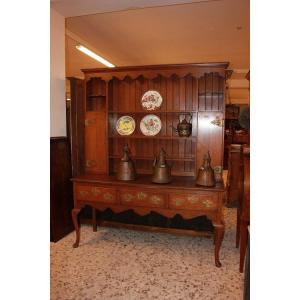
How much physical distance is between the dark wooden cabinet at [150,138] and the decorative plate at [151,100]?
5 centimetres

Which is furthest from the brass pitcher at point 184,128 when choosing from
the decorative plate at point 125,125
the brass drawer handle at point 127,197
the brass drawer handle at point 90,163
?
the brass drawer handle at point 90,163

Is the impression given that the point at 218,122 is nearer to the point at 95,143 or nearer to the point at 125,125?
the point at 125,125

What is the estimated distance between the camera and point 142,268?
234 cm

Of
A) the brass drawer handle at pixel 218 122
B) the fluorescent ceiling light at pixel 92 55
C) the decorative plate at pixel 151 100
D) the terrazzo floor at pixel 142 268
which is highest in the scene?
the fluorescent ceiling light at pixel 92 55

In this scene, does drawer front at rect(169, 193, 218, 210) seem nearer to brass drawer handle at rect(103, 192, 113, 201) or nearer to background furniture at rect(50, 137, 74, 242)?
brass drawer handle at rect(103, 192, 113, 201)

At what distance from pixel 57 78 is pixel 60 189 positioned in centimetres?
129

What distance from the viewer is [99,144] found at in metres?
3.09

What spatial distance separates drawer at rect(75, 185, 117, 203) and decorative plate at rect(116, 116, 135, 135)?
0.77 m

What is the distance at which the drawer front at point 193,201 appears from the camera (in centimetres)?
235

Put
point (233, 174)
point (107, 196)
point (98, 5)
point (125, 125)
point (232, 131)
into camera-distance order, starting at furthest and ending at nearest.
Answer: point (232, 131), point (233, 174), point (125, 125), point (98, 5), point (107, 196)

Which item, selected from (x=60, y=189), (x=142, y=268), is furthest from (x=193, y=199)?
(x=60, y=189)

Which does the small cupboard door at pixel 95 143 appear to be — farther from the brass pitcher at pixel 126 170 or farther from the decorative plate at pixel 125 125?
the brass pitcher at pixel 126 170
